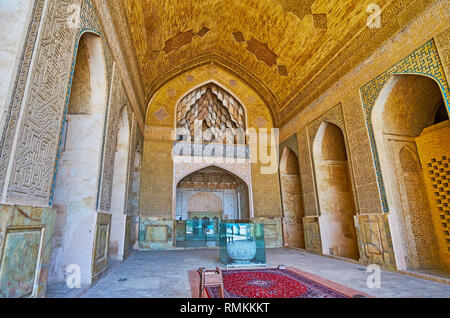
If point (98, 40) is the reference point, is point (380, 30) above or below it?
above

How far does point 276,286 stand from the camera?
2.97 m

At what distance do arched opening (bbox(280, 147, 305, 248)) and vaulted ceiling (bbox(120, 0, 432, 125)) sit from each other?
1.35 m

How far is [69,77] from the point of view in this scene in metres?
2.39

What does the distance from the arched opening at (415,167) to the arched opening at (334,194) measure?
1.64 metres

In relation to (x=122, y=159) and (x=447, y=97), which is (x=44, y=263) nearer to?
(x=122, y=159)

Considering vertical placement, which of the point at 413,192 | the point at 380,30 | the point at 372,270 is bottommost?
the point at 372,270

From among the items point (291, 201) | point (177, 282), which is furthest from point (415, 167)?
point (177, 282)

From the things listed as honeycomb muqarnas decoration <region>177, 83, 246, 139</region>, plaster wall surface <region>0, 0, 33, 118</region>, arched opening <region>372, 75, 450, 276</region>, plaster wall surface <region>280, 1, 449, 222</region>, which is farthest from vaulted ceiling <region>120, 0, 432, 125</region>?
plaster wall surface <region>0, 0, 33, 118</region>

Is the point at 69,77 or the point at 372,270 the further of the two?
the point at 372,270
